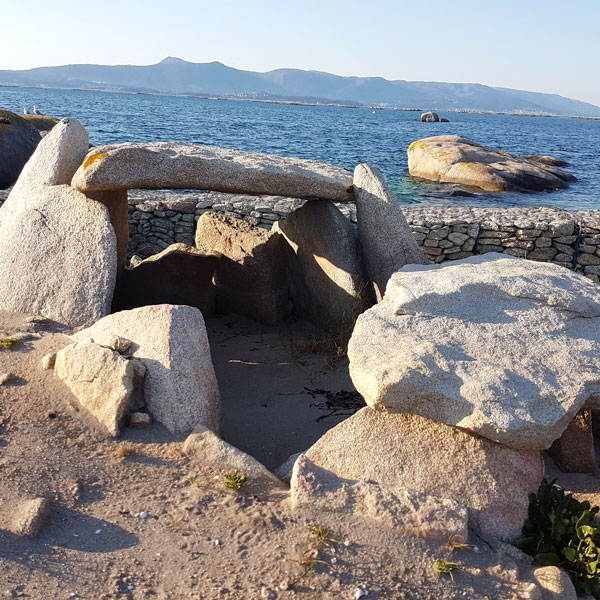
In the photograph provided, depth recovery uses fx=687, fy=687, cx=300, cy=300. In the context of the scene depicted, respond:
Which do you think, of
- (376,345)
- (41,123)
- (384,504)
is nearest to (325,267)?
(376,345)

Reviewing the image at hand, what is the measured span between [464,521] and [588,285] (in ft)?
8.09

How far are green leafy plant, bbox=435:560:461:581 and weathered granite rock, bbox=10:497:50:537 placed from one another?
2324 millimetres

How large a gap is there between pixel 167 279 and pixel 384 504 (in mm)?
4462

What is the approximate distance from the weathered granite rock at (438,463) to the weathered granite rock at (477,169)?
21.0 metres

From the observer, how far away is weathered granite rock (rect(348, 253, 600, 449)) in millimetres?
4453

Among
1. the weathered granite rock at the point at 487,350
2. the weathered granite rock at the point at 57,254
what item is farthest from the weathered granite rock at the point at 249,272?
the weathered granite rock at the point at 487,350

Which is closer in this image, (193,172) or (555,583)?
(555,583)

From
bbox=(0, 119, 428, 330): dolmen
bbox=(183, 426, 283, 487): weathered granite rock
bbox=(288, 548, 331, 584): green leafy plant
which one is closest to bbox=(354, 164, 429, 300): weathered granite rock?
bbox=(0, 119, 428, 330): dolmen

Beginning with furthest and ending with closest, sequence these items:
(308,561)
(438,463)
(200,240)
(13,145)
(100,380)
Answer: (13,145), (200,240), (100,380), (438,463), (308,561)

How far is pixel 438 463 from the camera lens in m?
4.59

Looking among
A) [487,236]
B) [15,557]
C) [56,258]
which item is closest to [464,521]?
[15,557]

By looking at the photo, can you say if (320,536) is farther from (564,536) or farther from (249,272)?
(249,272)

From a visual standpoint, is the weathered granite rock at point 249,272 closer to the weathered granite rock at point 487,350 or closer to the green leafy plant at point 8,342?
the weathered granite rock at point 487,350

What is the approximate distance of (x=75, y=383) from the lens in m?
5.16
